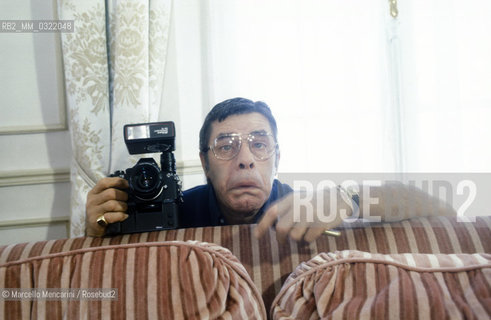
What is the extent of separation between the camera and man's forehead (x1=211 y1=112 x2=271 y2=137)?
1.41 meters

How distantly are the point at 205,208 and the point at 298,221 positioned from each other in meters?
0.55

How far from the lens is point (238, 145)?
139 cm

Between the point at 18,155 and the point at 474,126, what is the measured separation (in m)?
1.77

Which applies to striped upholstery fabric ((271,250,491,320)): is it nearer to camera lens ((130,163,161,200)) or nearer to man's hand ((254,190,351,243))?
man's hand ((254,190,351,243))

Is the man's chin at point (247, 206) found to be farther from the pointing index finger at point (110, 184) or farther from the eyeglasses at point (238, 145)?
the pointing index finger at point (110, 184)

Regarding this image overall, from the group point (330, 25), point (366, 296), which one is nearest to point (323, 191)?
point (366, 296)

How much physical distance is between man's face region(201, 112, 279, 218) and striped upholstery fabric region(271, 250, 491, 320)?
0.60 metres

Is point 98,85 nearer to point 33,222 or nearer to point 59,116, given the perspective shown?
point 59,116

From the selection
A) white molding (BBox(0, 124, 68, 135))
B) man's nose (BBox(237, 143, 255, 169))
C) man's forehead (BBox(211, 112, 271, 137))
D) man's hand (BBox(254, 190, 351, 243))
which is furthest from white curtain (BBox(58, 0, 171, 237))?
man's hand (BBox(254, 190, 351, 243))

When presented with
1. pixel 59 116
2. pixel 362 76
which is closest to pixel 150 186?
pixel 59 116

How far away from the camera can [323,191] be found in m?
1.02

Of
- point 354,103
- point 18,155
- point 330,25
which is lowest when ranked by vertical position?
point 18,155

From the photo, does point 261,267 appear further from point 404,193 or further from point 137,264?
point 404,193

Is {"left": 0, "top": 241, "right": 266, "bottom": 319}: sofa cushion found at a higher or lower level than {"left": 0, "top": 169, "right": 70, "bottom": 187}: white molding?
lower
